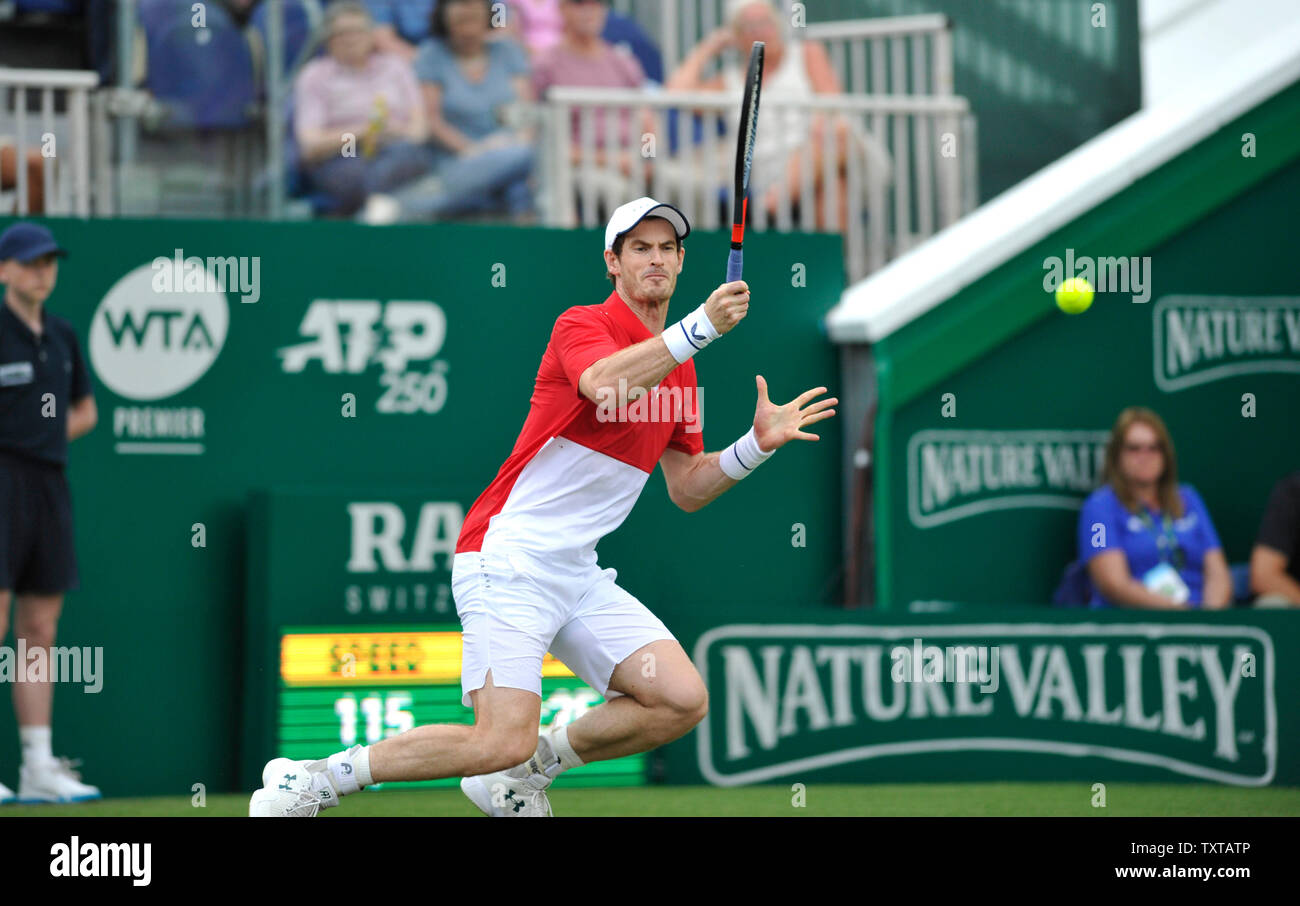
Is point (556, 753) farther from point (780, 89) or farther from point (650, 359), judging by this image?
point (780, 89)

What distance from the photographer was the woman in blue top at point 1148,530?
26.1 ft

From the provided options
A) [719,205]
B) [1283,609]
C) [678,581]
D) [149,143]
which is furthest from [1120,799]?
[149,143]

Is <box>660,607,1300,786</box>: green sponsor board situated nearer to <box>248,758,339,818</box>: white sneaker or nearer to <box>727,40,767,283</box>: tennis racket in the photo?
<box>727,40,767,283</box>: tennis racket

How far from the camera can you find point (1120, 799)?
22.7ft

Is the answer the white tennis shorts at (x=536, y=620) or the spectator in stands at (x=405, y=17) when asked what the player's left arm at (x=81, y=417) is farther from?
the spectator in stands at (x=405, y=17)

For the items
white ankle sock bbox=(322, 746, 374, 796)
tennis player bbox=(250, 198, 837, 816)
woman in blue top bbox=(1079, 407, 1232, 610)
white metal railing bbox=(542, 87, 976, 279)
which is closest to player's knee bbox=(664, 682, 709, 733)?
tennis player bbox=(250, 198, 837, 816)

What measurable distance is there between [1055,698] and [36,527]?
3996mm

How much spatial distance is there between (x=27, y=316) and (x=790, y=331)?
3.21 meters

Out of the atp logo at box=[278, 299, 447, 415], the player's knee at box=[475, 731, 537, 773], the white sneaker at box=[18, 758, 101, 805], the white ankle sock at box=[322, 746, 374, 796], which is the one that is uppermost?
the atp logo at box=[278, 299, 447, 415]

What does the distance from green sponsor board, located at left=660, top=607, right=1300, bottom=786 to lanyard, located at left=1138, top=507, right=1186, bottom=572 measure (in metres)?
0.53

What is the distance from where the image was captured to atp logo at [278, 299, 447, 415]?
25.2 feet

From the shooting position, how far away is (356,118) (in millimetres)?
9344

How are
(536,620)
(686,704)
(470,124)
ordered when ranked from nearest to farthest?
(536,620) < (686,704) < (470,124)

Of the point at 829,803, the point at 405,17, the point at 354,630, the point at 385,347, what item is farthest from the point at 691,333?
the point at 405,17
